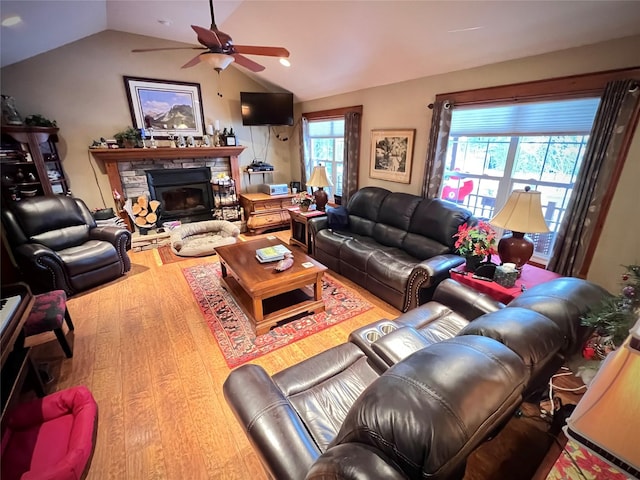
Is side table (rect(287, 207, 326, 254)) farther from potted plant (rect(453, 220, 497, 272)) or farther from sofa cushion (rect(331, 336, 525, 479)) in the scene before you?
sofa cushion (rect(331, 336, 525, 479))

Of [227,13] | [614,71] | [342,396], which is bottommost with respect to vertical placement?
[342,396]

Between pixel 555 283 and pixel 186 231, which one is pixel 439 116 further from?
pixel 186 231

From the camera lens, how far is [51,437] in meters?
1.52

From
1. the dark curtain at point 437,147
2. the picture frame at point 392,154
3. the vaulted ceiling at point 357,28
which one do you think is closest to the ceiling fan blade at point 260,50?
the vaulted ceiling at point 357,28

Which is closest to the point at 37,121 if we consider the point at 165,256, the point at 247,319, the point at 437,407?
the point at 165,256

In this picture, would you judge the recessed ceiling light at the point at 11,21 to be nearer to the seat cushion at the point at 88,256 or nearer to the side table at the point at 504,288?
the seat cushion at the point at 88,256

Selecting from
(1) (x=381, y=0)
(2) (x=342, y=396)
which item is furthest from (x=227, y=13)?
(2) (x=342, y=396)

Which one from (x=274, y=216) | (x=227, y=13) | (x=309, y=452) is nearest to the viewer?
(x=309, y=452)

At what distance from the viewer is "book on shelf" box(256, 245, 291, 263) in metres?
2.76

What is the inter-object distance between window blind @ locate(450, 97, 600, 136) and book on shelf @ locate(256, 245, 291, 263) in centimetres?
232

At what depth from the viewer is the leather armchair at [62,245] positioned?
2803 mm

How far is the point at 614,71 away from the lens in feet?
6.38

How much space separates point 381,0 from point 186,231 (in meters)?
3.83

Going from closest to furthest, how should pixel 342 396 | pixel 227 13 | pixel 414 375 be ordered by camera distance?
pixel 414 375, pixel 342 396, pixel 227 13
